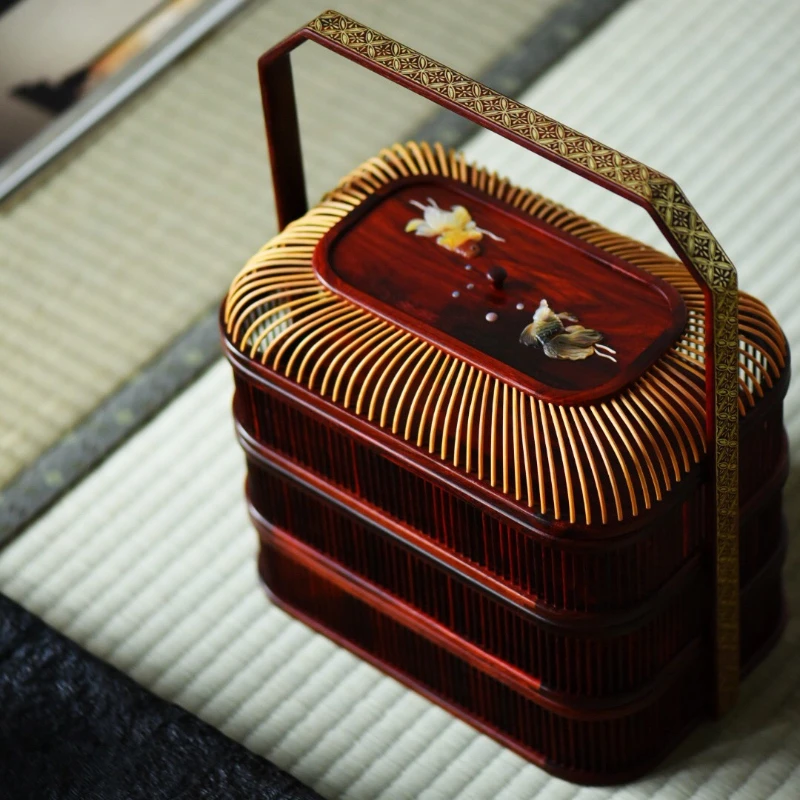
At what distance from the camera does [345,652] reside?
106 inches

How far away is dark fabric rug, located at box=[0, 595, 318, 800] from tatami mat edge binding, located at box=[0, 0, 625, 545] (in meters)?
0.34

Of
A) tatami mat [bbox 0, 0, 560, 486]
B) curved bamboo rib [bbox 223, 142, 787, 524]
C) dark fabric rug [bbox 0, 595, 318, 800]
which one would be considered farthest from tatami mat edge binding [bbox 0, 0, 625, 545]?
curved bamboo rib [bbox 223, 142, 787, 524]

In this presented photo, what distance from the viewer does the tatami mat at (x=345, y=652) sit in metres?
2.54

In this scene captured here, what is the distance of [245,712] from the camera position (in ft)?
8.63

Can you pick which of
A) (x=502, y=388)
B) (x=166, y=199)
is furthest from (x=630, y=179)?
(x=166, y=199)

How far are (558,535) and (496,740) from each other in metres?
0.52

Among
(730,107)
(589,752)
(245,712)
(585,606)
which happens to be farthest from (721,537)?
Result: (730,107)

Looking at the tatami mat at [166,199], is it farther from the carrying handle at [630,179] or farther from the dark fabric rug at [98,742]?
the carrying handle at [630,179]

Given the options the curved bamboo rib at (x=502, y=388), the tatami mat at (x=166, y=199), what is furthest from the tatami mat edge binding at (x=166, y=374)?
the curved bamboo rib at (x=502, y=388)

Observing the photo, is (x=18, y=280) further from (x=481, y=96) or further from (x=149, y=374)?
(x=481, y=96)

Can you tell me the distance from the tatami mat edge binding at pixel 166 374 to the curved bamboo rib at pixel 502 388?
23.8 inches

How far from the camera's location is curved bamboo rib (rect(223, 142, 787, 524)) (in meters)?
2.16

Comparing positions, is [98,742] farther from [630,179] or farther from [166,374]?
[630,179]

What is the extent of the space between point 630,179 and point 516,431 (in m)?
0.35
